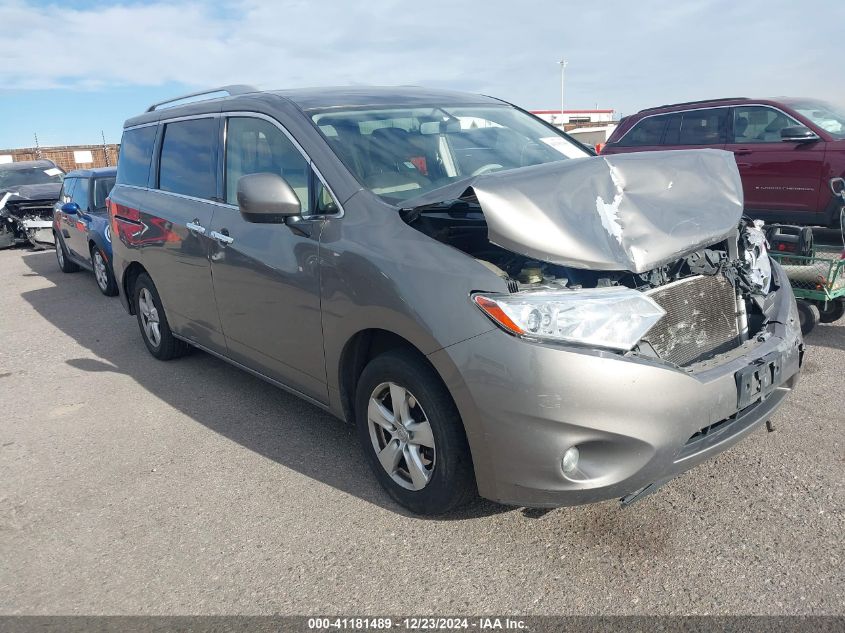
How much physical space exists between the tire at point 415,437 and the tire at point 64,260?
928 cm

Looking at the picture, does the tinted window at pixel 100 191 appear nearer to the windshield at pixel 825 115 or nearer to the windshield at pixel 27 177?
the windshield at pixel 27 177

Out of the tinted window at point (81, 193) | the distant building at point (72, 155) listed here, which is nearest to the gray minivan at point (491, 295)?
the tinted window at point (81, 193)

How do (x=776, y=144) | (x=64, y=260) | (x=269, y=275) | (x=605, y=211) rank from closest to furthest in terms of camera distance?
(x=605, y=211) < (x=269, y=275) < (x=776, y=144) < (x=64, y=260)

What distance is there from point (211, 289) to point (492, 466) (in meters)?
2.47

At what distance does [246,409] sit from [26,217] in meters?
12.3

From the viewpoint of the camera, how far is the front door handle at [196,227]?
4324 mm

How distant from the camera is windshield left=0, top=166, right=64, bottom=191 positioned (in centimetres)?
1559

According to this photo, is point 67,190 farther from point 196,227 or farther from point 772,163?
point 772,163

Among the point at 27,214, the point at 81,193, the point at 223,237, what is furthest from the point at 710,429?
the point at 27,214

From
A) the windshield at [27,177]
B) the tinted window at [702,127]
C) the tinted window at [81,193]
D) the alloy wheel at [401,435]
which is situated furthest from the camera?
the windshield at [27,177]

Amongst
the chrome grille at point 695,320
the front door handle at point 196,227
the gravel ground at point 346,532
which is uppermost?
the front door handle at point 196,227

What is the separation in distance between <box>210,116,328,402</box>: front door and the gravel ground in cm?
53

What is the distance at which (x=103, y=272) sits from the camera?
8930 millimetres

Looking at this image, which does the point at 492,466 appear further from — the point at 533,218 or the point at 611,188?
the point at 611,188
